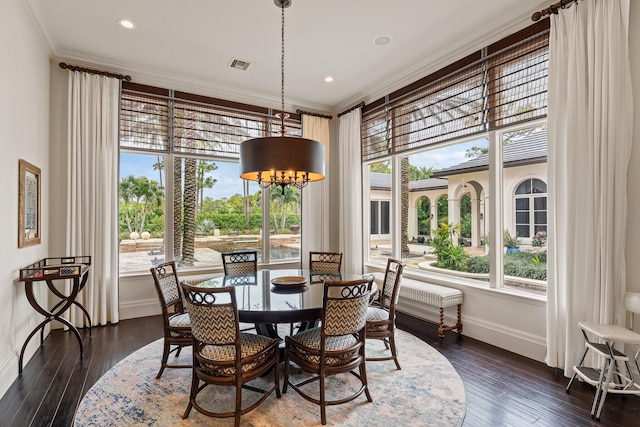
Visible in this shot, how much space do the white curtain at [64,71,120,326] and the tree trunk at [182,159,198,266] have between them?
929 mm

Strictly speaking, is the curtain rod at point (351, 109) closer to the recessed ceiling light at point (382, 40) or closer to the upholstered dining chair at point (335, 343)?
the recessed ceiling light at point (382, 40)

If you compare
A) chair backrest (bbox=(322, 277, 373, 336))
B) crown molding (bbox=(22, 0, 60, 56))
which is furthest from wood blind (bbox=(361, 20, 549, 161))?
crown molding (bbox=(22, 0, 60, 56))

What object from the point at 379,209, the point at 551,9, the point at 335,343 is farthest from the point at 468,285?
the point at 551,9

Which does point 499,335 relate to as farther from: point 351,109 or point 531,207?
point 351,109

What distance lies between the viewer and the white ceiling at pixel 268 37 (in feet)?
10.6

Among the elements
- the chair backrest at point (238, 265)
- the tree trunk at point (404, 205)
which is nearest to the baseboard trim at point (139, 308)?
the chair backrest at point (238, 265)

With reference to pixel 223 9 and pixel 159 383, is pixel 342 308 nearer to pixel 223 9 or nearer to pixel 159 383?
pixel 159 383

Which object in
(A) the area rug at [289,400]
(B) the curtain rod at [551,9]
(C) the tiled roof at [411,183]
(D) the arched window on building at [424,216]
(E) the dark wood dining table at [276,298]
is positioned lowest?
(A) the area rug at [289,400]

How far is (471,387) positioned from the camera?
2699 millimetres

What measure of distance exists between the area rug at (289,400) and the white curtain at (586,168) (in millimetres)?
1170

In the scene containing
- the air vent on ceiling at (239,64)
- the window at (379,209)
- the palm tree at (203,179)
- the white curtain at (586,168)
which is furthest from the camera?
the window at (379,209)

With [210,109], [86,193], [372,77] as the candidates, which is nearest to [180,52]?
[210,109]

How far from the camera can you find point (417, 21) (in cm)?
347

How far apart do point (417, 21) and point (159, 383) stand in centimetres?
426
